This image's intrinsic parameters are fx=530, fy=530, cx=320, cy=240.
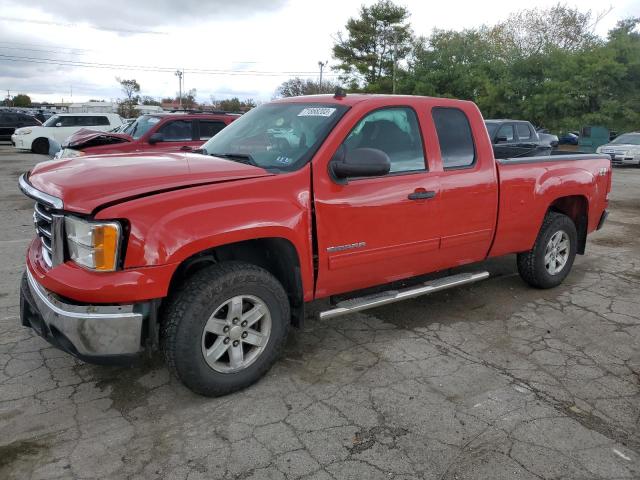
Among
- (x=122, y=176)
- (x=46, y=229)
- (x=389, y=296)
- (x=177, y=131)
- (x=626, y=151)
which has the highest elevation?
(x=177, y=131)

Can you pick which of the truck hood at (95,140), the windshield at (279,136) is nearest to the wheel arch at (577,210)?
the windshield at (279,136)

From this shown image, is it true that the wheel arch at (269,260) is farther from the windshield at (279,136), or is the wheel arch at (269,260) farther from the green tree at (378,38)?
the green tree at (378,38)

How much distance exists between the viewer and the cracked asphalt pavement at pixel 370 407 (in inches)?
105

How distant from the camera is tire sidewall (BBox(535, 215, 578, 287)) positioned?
515 cm

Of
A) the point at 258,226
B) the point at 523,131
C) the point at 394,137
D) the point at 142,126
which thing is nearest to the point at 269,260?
the point at 258,226

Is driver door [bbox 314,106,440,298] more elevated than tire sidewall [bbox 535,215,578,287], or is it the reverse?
driver door [bbox 314,106,440,298]

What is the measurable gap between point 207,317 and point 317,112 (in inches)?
68.7

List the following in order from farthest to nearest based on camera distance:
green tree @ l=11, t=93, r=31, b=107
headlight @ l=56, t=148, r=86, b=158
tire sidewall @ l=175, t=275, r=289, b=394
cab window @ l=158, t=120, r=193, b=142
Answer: green tree @ l=11, t=93, r=31, b=107 → cab window @ l=158, t=120, r=193, b=142 → headlight @ l=56, t=148, r=86, b=158 → tire sidewall @ l=175, t=275, r=289, b=394

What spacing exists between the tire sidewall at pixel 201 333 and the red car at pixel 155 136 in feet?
23.8

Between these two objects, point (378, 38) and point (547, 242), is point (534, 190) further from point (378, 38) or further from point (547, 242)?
point (378, 38)

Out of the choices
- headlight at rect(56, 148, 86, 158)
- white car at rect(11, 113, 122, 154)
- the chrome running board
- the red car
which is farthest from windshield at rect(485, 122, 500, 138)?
white car at rect(11, 113, 122, 154)

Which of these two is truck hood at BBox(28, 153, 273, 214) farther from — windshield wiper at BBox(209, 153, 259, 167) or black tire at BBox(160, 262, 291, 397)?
black tire at BBox(160, 262, 291, 397)

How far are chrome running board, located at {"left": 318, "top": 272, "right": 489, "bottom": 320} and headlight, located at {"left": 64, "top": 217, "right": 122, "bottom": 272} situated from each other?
1418mm

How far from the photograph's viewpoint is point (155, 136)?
10.2 m
